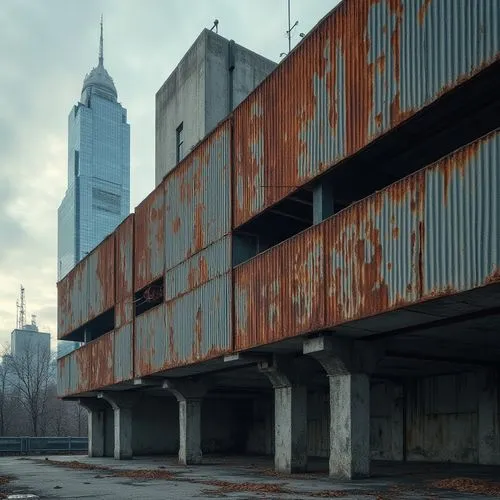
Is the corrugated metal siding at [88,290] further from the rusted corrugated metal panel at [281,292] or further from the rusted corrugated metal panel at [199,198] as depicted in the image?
the rusted corrugated metal panel at [281,292]

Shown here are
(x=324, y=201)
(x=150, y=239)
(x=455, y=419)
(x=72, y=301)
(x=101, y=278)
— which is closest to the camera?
(x=324, y=201)

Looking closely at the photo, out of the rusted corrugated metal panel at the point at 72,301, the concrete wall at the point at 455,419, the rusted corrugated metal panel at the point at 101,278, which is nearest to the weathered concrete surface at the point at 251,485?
the concrete wall at the point at 455,419

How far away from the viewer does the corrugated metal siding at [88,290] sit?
34812mm

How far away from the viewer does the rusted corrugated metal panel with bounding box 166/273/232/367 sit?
22.0 meters

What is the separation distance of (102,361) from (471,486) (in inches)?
865

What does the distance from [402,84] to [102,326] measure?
96.6 ft

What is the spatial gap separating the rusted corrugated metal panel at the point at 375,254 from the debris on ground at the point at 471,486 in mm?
4636

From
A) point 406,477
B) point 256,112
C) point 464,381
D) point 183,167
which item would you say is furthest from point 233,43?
point 406,477

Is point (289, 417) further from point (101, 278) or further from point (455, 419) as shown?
point (101, 278)

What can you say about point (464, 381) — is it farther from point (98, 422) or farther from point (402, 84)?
point (98, 422)

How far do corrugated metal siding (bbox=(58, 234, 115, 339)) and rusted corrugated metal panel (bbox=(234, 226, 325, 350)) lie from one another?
48.2 ft

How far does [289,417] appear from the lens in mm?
20891

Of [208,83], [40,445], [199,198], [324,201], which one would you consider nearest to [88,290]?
[208,83]

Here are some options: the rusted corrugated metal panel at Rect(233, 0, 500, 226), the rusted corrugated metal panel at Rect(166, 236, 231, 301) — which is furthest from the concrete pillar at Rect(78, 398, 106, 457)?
the rusted corrugated metal panel at Rect(233, 0, 500, 226)
